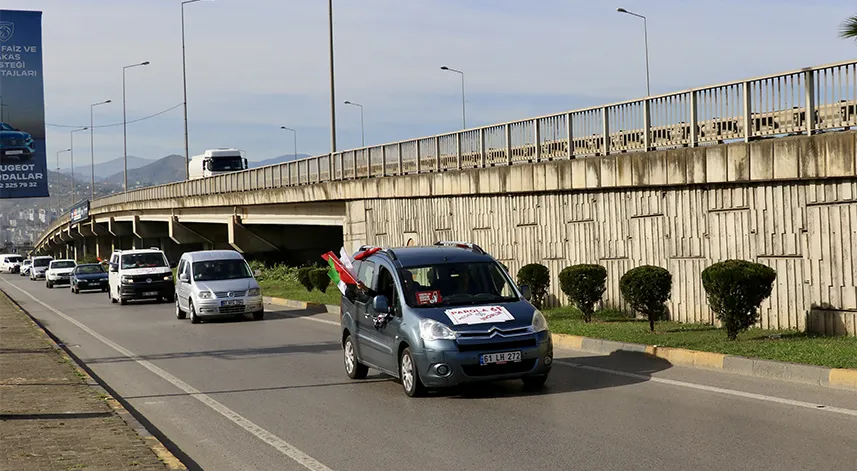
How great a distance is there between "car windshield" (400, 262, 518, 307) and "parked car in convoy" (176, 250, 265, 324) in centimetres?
1421

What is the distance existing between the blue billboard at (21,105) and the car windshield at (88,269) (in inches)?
971

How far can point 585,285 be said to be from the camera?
19.3 m

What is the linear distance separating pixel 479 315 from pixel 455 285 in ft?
2.91

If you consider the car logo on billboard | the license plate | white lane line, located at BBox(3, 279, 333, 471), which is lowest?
white lane line, located at BBox(3, 279, 333, 471)

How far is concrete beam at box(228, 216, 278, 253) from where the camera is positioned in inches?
2154

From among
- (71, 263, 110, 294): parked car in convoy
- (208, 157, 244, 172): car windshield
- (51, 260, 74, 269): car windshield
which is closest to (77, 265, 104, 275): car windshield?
(71, 263, 110, 294): parked car in convoy

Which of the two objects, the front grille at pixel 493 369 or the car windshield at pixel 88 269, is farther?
the car windshield at pixel 88 269

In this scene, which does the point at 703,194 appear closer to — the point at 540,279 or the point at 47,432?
the point at 540,279

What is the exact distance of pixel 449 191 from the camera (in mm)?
28688

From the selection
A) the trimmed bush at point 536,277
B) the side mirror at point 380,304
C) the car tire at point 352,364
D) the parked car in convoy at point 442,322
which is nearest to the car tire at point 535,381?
the parked car in convoy at point 442,322

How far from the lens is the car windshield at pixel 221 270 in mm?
27844

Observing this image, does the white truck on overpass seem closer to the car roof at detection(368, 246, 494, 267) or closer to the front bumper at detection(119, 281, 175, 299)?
the front bumper at detection(119, 281, 175, 299)

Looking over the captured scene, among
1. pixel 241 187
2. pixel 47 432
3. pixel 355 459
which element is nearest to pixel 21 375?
pixel 47 432

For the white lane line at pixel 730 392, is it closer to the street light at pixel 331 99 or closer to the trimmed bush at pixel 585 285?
the trimmed bush at pixel 585 285
